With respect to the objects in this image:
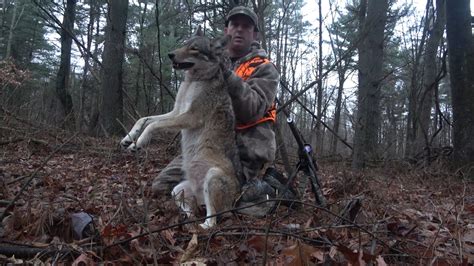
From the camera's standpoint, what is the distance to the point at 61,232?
3281 mm

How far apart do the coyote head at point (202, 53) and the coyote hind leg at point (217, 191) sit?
132cm

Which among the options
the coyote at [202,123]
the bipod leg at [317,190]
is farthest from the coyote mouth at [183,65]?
the bipod leg at [317,190]

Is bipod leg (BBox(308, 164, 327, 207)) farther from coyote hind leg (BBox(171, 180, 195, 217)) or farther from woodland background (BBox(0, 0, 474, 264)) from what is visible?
coyote hind leg (BBox(171, 180, 195, 217))

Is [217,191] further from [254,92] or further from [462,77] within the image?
[462,77]

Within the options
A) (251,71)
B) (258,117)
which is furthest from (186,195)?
(251,71)

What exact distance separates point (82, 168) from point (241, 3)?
181 inches

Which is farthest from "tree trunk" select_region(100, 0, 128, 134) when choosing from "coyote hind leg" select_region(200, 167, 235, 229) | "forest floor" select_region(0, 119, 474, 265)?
"coyote hind leg" select_region(200, 167, 235, 229)

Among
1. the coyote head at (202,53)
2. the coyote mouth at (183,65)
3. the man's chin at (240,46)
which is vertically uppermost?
the man's chin at (240,46)

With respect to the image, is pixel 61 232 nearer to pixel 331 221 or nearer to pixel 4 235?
pixel 4 235

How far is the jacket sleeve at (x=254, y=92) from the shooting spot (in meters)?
5.03

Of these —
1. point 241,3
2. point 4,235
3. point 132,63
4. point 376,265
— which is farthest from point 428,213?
point 132,63

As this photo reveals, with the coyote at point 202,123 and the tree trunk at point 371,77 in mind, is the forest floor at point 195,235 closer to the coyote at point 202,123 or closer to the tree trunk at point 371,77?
the coyote at point 202,123

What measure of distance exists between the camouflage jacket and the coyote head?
493mm

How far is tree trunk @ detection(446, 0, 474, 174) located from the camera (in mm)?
9055
